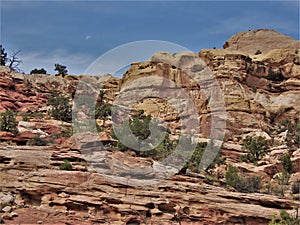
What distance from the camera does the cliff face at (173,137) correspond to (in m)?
21.8

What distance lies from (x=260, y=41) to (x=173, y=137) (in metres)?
41.3

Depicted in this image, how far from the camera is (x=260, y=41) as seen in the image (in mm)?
76938

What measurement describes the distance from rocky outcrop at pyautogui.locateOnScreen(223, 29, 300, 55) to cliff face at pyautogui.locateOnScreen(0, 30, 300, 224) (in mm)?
857

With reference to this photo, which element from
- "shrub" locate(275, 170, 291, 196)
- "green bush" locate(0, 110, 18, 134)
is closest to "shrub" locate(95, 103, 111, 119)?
"green bush" locate(0, 110, 18, 134)

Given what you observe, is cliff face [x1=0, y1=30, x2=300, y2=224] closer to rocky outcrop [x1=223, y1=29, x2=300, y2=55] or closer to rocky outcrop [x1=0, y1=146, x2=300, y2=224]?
rocky outcrop [x1=0, y1=146, x2=300, y2=224]

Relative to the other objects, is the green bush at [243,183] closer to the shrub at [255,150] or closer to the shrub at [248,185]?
the shrub at [248,185]

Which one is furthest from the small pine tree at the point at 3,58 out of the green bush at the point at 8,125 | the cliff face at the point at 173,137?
the green bush at the point at 8,125

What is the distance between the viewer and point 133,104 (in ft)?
179

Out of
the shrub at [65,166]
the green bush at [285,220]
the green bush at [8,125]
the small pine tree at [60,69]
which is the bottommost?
the green bush at [285,220]

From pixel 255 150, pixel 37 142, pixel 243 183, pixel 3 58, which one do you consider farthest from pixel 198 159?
pixel 3 58

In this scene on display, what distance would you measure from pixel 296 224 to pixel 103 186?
29.1 ft

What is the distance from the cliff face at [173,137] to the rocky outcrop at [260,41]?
857 mm

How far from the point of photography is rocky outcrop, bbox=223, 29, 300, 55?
74.7 m

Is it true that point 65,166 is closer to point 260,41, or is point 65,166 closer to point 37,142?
point 37,142
